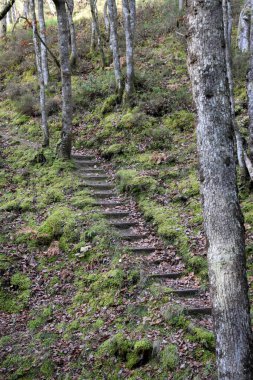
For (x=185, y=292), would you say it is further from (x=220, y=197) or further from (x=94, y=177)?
(x=94, y=177)

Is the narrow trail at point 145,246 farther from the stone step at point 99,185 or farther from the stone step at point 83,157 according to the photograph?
the stone step at point 83,157

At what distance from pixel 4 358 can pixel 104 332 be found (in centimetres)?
186

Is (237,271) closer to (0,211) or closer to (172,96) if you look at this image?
(0,211)

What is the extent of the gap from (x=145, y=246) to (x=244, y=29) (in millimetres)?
12256

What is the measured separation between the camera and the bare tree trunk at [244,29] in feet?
53.8

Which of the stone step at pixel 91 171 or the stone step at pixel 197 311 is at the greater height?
the stone step at pixel 91 171

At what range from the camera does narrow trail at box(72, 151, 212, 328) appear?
718 centimetres

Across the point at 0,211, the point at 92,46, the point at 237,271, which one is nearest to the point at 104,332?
the point at 237,271

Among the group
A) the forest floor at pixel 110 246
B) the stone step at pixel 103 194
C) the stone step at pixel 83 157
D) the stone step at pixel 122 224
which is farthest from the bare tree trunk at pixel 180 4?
the stone step at pixel 122 224

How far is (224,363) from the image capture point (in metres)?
4.44

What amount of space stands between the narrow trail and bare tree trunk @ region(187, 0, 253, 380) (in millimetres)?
2105

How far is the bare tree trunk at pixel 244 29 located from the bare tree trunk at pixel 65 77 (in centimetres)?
792

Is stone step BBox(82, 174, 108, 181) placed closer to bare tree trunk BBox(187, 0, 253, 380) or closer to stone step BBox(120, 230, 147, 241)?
Result: stone step BBox(120, 230, 147, 241)

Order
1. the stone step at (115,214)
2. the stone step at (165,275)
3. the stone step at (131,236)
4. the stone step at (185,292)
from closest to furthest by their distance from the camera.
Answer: the stone step at (185,292) → the stone step at (165,275) → the stone step at (131,236) → the stone step at (115,214)
